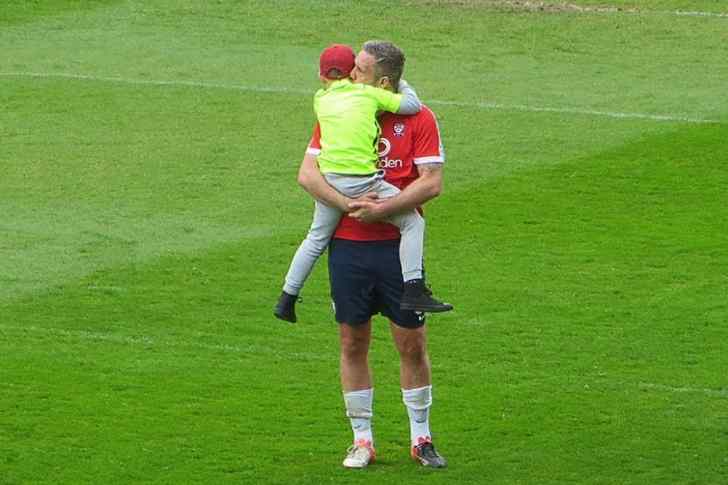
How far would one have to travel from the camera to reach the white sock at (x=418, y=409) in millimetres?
8789

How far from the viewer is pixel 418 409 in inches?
347

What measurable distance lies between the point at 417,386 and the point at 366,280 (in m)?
0.56

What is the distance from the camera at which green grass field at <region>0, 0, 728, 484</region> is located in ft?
30.6

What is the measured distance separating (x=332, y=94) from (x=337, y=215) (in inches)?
22.2

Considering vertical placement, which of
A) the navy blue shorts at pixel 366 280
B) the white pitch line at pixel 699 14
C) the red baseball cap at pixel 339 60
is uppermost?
the red baseball cap at pixel 339 60

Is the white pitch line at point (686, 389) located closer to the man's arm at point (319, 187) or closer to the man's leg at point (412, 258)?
the man's leg at point (412, 258)

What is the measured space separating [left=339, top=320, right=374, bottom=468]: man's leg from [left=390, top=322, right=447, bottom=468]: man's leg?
7.3 inches

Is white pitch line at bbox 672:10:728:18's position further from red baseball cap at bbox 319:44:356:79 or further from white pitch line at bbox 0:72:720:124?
red baseball cap at bbox 319:44:356:79

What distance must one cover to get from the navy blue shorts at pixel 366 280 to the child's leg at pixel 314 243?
3.0 inches

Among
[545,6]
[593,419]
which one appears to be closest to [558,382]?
[593,419]

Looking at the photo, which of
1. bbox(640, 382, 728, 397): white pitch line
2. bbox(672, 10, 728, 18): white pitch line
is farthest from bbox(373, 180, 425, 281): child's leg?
bbox(672, 10, 728, 18): white pitch line

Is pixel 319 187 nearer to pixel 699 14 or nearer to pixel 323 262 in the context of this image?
pixel 323 262

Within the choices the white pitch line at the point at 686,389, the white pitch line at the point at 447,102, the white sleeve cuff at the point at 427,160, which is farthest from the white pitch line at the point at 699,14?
the white sleeve cuff at the point at 427,160

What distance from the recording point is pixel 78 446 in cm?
915
